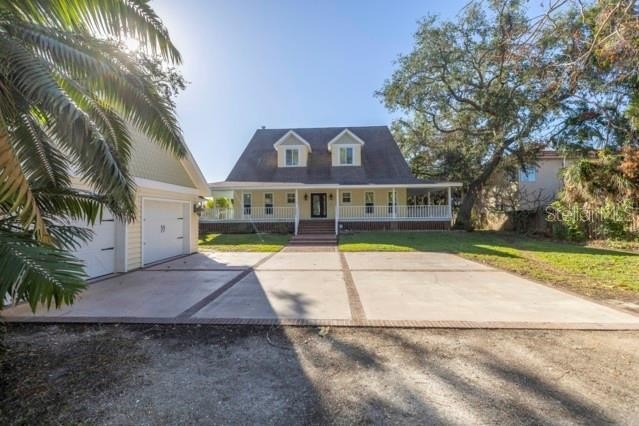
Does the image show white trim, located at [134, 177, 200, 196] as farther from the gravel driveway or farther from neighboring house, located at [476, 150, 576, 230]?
neighboring house, located at [476, 150, 576, 230]

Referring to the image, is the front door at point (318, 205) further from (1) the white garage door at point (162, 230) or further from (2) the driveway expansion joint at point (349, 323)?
(2) the driveway expansion joint at point (349, 323)

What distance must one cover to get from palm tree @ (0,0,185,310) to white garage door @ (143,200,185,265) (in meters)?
6.63

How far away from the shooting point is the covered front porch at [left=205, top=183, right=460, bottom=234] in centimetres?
1908

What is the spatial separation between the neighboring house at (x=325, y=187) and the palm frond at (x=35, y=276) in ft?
53.3

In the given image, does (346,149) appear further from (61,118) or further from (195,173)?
(61,118)

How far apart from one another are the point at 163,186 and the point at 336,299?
696cm

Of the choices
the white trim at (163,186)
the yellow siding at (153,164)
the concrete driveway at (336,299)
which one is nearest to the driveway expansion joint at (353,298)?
the concrete driveway at (336,299)

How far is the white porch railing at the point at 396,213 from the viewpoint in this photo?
63.8ft

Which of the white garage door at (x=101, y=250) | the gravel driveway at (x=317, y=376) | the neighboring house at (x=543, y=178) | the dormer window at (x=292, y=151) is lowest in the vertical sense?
the gravel driveway at (x=317, y=376)

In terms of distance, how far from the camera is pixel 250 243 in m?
15.2

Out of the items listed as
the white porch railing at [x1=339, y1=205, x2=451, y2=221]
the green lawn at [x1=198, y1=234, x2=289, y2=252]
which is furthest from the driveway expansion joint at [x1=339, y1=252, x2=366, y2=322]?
the white porch railing at [x1=339, y1=205, x2=451, y2=221]

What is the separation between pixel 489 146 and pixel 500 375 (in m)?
21.4

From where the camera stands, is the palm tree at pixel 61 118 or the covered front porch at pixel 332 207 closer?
the palm tree at pixel 61 118

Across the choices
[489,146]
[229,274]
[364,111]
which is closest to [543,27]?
[229,274]
